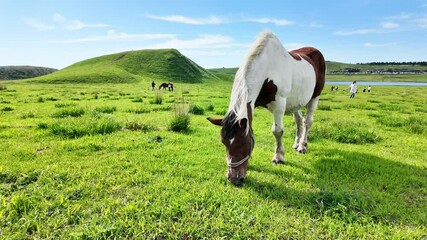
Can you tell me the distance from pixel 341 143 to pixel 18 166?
8.35 meters

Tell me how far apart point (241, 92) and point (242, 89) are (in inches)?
2.3

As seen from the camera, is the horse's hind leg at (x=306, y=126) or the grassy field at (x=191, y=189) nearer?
the grassy field at (x=191, y=189)

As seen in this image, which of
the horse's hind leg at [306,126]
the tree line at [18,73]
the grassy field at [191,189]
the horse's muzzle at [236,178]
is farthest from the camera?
the tree line at [18,73]

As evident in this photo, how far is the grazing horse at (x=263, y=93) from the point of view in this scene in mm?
4305

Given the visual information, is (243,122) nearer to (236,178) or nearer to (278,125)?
(236,178)

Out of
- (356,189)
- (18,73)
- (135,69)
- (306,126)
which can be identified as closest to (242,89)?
(356,189)

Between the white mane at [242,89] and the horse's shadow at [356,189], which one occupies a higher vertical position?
the white mane at [242,89]

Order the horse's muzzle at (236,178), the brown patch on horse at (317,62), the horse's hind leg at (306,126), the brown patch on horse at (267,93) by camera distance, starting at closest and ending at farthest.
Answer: the horse's muzzle at (236,178) < the brown patch on horse at (267,93) < the horse's hind leg at (306,126) < the brown patch on horse at (317,62)

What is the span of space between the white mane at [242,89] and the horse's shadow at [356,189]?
1.37 m

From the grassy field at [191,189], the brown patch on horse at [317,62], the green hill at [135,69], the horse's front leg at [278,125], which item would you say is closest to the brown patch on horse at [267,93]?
the horse's front leg at [278,125]

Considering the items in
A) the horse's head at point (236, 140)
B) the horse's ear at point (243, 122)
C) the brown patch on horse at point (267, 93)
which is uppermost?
the brown patch on horse at point (267, 93)

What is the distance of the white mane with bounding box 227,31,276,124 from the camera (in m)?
4.21

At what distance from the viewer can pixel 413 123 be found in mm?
10312

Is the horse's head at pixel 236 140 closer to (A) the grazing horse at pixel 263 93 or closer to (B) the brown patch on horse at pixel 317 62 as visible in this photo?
(A) the grazing horse at pixel 263 93
